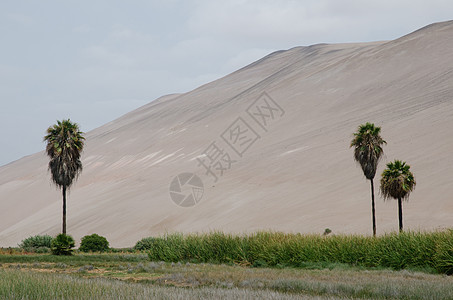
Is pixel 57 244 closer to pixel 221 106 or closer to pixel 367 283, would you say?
pixel 367 283

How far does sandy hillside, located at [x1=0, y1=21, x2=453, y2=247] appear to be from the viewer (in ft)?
199

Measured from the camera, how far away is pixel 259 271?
21.6 metres

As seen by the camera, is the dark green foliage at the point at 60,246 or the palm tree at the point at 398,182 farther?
the palm tree at the point at 398,182

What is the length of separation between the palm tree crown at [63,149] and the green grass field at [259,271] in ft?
44.2

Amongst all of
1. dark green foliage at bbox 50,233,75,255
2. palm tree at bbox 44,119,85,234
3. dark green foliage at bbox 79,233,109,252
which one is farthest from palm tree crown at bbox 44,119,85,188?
dark green foliage at bbox 50,233,75,255

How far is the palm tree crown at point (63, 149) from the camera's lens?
42.3m

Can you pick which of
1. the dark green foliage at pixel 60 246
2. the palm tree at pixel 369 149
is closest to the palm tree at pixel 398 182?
the palm tree at pixel 369 149

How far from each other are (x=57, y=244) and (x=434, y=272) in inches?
854

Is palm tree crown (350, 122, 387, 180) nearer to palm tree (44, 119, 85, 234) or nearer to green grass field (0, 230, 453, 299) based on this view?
green grass field (0, 230, 453, 299)

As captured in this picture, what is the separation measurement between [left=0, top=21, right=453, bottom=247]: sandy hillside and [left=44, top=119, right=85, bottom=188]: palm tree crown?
2256cm

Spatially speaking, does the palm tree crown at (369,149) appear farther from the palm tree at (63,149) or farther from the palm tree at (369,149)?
the palm tree at (63,149)

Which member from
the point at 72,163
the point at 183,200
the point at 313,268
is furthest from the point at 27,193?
the point at 313,268

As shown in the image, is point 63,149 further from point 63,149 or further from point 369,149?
point 369,149

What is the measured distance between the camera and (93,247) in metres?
41.4
